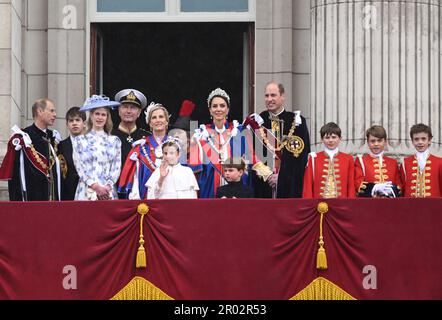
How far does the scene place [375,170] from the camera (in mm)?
21984

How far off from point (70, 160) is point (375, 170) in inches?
146

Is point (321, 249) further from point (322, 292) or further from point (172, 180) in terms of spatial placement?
point (172, 180)

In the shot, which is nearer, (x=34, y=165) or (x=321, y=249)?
(x=321, y=249)

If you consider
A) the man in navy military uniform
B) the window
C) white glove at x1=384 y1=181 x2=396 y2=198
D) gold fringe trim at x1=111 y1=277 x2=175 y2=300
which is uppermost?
the window

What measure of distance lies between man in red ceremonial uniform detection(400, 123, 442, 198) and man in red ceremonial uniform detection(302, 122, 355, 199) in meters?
0.69

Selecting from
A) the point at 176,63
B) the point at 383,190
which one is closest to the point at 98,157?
the point at 383,190

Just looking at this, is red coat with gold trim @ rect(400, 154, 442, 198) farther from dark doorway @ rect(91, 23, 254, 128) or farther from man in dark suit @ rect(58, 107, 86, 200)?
dark doorway @ rect(91, 23, 254, 128)

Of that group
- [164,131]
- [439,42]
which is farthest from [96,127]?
[439,42]

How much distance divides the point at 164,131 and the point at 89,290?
8.81ft

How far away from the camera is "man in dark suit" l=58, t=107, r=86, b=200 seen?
2223 cm

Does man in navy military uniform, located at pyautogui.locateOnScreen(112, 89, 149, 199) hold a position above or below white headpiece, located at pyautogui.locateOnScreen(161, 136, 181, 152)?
above

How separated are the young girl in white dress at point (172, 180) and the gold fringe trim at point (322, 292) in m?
1.83

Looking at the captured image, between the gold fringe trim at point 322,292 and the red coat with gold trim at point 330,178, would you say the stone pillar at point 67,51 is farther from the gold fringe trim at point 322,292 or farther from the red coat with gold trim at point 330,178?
the gold fringe trim at point 322,292

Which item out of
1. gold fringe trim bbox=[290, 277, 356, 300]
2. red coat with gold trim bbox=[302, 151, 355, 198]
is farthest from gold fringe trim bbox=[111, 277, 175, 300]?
red coat with gold trim bbox=[302, 151, 355, 198]
